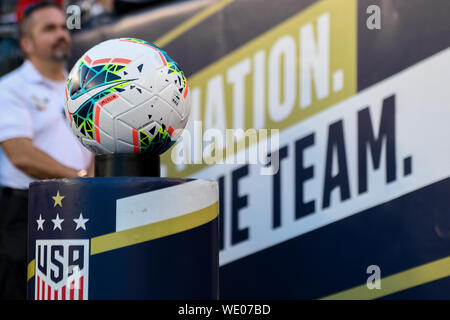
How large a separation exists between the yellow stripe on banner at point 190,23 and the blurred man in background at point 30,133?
0.60 m

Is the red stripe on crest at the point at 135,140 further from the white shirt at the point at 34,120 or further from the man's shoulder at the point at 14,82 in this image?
the man's shoulder at the point at 14,82

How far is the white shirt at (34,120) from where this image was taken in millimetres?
3980

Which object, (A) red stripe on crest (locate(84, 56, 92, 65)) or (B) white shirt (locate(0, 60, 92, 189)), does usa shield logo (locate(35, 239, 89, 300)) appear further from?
(B) white shirt (locate(0, 60, 92, 189))

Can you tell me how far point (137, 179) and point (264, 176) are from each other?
1.58 metres

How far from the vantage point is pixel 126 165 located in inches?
97.0

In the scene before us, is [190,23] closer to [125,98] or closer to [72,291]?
[125,98]

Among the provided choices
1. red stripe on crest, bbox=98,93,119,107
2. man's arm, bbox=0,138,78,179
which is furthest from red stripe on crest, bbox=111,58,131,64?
man's arm, bbox=0,138,78,179

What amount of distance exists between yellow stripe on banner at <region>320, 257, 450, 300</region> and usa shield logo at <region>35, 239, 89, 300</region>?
1.63m

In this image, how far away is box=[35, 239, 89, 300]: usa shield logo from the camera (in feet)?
7.54

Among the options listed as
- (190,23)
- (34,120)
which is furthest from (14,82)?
(190,23)

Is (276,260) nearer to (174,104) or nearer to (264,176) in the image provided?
(264,176)

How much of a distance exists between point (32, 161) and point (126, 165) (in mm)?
1547
